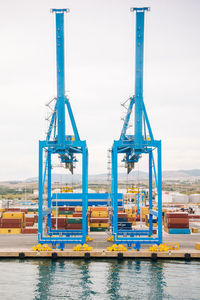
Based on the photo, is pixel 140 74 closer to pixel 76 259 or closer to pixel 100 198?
pixel 76 259

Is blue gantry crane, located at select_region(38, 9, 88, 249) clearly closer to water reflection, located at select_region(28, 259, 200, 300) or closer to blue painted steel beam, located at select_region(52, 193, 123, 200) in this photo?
water reflection, located at select_region(28, 259, 200, 300)

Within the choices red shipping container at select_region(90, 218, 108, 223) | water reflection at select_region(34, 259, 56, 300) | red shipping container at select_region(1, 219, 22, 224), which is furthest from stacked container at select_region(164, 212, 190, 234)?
water reflection at select_region(34, 259, 56, 300)

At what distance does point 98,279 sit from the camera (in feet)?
79.4

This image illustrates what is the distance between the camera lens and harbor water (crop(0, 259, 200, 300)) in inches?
842

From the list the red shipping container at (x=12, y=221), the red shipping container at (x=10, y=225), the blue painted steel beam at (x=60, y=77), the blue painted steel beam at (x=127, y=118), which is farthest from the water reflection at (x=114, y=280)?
the red shipping container at (x=12, y=221)

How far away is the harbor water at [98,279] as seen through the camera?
21375 mm

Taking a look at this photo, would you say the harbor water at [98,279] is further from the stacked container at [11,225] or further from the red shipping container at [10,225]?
the red shipping container at [10,225]

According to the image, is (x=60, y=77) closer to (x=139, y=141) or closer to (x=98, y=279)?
(x=139, y=141)

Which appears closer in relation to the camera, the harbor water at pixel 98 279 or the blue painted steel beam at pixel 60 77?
the harbor water at pixel 98 279

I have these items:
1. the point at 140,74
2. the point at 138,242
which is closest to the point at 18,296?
the point at 138,242

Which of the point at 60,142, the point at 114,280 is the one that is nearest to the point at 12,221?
the point at 60,142

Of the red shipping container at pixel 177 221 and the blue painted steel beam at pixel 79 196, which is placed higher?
the blue painted steel beam at pixel 79 196

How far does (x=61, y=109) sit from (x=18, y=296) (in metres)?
16.1

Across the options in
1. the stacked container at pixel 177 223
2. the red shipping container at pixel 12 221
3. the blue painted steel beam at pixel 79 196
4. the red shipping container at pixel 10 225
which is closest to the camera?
the stacked container at pixel 177 223
